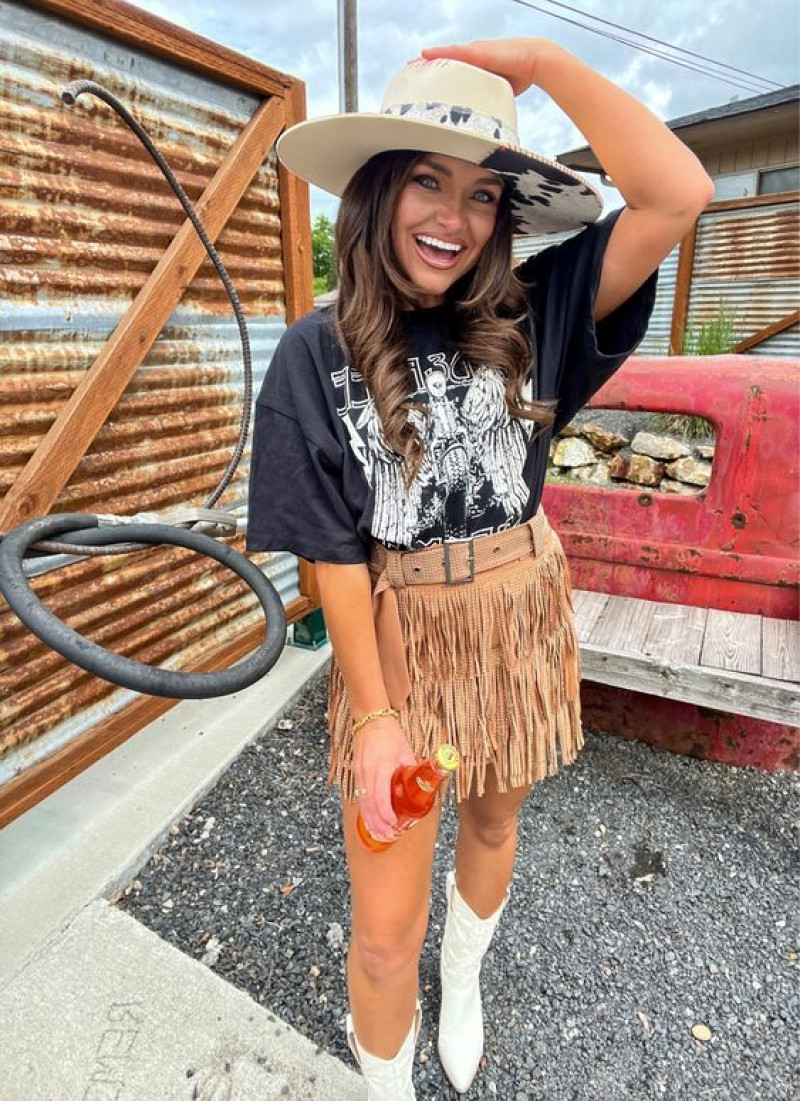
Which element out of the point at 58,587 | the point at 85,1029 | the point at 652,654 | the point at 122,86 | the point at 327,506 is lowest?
the point at 85,1029

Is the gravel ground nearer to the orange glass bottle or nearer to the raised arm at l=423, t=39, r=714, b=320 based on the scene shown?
the orange glass bottle

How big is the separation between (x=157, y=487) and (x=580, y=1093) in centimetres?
252

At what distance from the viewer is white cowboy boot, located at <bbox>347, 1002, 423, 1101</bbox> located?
157cm

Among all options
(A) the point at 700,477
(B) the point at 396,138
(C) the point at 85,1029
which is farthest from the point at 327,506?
(A) the point at 700,477

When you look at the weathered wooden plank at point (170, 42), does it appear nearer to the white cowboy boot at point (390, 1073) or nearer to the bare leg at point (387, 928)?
the bare leg at point (387, 928)

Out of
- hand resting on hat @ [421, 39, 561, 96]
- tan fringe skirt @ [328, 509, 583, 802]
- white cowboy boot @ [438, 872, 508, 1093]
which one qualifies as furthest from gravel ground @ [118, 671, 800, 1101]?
hand resting on hat @ [421, 39, 561, 96]

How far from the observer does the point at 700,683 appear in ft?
8.36

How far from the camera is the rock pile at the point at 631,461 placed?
5.97m

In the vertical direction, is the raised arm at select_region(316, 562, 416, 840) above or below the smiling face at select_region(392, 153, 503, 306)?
below

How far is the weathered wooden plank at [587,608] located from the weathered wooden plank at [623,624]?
0.7 inches

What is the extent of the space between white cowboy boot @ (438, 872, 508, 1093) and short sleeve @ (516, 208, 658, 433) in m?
1.39

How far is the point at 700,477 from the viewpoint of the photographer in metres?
5.86

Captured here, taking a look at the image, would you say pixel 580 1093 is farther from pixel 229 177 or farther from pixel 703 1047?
pixel 229 177

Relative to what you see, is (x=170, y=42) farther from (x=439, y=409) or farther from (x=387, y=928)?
(x=387, y=928)
